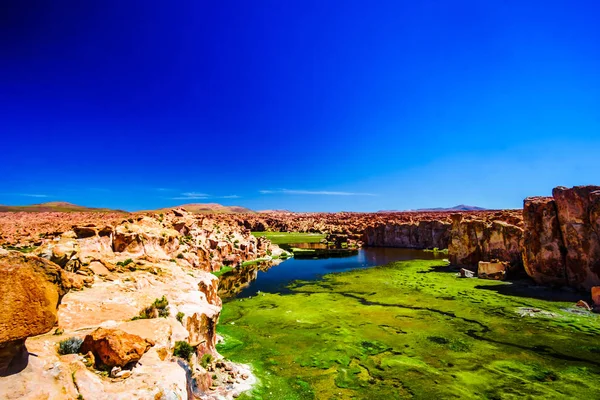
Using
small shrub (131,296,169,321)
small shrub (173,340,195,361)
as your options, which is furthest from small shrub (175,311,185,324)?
small shrub (173,340,195,361)

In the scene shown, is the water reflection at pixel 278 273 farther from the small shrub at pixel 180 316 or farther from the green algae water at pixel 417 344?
the small shrub at pixel 180 316

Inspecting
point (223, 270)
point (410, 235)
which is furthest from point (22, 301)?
point (410, 235)

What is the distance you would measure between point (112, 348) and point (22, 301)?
9.55ft

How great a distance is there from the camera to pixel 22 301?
231 inches

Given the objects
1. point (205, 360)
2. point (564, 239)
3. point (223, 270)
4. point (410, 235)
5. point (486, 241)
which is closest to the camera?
point (205, 360)

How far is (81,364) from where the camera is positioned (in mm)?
7648

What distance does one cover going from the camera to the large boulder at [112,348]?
798 centimetres

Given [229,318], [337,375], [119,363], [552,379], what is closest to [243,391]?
[337,375]

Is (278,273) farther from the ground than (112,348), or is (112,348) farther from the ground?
(112,348)

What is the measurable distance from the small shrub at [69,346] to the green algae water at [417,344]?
6.94 meters

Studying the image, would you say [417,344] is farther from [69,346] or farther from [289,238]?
[289,238]

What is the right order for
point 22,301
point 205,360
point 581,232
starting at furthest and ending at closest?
point 581,232 < point 205,360 < point 22,301

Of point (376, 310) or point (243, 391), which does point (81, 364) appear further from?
point (376, 310)

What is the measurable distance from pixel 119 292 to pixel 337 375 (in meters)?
10.4
